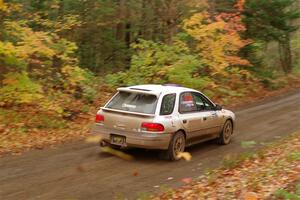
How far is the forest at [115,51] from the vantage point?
581 inches

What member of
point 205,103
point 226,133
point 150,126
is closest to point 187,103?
point 205,103

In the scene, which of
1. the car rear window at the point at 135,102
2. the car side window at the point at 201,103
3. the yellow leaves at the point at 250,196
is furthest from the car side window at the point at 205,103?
the yellow leaves at the point at 250,196

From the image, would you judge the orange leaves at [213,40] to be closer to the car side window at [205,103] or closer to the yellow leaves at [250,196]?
the car side window at [205,103]

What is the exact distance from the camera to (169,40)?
25672 mm

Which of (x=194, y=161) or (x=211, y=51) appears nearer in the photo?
(x=194, y=161)

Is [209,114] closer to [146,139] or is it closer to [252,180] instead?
[146,139]

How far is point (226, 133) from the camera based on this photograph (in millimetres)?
13648

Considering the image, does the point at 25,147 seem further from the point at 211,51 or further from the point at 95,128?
the point at 211,51

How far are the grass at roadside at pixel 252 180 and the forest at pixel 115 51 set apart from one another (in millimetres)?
6237

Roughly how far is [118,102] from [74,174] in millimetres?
2296

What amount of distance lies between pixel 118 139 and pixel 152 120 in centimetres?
93

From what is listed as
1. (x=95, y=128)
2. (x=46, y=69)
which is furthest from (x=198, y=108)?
(x=46, y=69)

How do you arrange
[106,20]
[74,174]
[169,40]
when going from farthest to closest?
[169,40] → [106,20] → [74,174]

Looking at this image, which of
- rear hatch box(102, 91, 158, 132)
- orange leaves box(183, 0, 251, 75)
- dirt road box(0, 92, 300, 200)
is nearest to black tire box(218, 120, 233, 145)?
dirt road box(0, 92, 300, 200)
